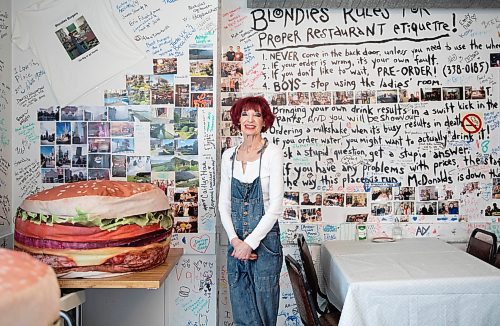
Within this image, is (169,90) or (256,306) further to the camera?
(169,90)

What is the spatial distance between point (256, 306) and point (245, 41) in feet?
5.73

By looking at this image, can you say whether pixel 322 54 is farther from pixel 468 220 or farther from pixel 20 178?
pixel 20 178

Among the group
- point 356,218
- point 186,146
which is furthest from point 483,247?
point 186,146

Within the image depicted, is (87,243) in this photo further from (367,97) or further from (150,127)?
(367,97)

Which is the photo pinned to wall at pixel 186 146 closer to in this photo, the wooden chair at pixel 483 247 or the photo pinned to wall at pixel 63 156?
the photo pinned to wall at pixel 63 156

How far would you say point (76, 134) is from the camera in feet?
10.7

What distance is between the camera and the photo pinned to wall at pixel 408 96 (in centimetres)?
361

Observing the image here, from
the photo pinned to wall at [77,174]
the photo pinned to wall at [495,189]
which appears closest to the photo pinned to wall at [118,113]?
the photo pinned to wall at [77,174]

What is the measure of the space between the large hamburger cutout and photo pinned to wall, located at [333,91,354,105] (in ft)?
5.72

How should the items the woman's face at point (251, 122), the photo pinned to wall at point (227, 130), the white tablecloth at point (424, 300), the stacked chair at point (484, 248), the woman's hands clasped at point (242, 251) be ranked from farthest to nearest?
the photo pinned to wall at point (227, 130)
the stacked chair at point (484, 248)
the woman's face at point (251, 122)
the woman's hands clasped at point (242, 251)
the white tablecloth at point (424, 300)

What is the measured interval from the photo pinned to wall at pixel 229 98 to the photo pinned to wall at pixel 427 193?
1379mm

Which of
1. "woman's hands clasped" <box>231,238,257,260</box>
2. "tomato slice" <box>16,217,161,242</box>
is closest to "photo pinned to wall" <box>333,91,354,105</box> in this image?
"woman's hands clasped" <box>231,238,257,260</box>

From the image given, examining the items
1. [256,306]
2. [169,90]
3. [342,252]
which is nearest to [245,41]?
[169,90]

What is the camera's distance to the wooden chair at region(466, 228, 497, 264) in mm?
3049
